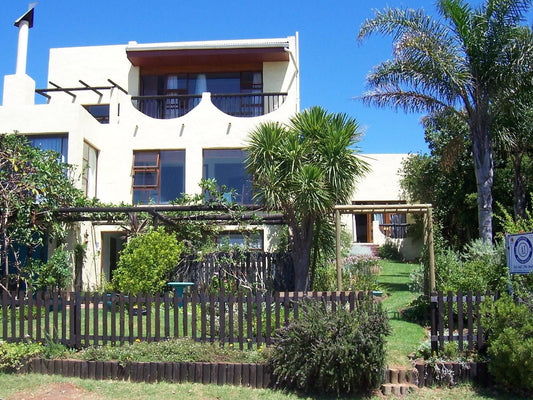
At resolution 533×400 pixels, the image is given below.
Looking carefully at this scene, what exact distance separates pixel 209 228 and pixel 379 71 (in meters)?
6.40

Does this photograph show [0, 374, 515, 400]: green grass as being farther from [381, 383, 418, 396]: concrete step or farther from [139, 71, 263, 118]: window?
[139, 71, 263, 118]: window

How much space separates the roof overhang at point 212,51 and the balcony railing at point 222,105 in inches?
58.5

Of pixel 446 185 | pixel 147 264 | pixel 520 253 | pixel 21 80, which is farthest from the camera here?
pixel 446 185

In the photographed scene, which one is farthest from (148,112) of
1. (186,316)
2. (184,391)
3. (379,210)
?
(184,391)

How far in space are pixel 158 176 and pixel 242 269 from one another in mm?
5381

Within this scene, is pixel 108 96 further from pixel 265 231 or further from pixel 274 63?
pixel 265 231

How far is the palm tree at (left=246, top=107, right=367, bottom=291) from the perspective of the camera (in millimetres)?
11711

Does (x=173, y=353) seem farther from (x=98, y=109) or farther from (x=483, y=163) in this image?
(x=98, y=109)

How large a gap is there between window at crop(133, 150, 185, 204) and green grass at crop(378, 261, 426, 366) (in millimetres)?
7449

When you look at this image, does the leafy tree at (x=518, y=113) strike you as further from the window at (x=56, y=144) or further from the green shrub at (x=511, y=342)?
the window at (x=56, y=144)

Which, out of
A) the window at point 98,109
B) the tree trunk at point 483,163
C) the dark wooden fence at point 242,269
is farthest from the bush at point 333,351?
the window at point 98,109

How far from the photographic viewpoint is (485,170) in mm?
13500

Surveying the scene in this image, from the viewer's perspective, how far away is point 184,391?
7.16 meters

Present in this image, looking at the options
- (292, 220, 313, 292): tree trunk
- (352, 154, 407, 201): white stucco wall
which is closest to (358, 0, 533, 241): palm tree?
(292, 220, 313, 292): tree trunk
